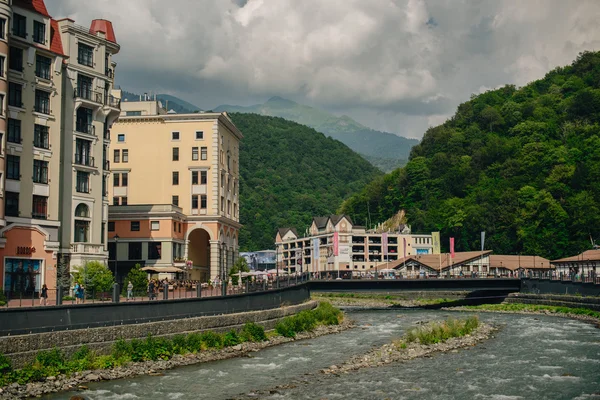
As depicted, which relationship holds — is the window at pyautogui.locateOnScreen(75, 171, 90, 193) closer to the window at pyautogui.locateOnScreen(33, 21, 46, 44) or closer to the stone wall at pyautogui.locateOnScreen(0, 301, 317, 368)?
the window at pyautogui.locateOnScreen(33, 21, 46, 44)

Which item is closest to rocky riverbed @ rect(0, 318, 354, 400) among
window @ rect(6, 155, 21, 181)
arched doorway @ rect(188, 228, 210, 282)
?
window @ rect(6, 155, 21, 181)

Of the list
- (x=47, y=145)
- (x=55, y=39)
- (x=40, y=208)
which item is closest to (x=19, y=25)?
(x=55, y=39)

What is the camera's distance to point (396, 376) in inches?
1510

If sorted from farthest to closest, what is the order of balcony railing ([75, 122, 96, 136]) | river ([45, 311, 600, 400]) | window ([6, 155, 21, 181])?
balcony railing ([75, 122, 96, 136]) < window ([6, 155, 21, 181]) < river ([45, 311, 600, 400])

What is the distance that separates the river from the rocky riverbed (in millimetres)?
815

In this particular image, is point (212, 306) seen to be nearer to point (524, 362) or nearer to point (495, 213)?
point (524, 362)

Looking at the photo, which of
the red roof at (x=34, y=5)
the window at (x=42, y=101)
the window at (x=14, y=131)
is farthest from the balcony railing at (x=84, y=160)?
the red roof at (x=34, y=5)

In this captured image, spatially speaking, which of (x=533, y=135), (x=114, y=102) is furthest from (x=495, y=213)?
(x=114, y=102)

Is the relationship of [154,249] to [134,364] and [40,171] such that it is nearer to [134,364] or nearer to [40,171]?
[40,171]

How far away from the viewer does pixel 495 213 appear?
153500 mm

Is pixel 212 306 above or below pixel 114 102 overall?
below

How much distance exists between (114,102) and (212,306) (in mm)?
28627

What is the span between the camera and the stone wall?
1309 inches

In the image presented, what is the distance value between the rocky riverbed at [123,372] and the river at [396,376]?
0.82 metres
